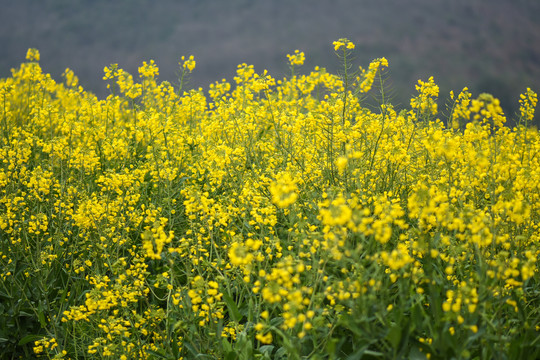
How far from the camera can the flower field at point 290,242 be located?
2533 millimetres

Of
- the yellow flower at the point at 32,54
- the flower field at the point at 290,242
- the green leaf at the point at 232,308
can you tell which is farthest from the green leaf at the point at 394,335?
the yellow flower at the point at 32,54

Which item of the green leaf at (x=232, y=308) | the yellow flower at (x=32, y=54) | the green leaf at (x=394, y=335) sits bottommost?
the green leaf at (x=232, y=308)

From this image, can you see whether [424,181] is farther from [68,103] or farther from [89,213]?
[68,103]

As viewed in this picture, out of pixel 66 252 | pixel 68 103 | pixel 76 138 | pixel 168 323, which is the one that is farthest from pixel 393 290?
pixel 68 103

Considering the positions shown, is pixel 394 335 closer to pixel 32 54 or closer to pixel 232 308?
pixel 232 308

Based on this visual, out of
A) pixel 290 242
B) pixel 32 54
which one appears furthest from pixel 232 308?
pixel 32 54

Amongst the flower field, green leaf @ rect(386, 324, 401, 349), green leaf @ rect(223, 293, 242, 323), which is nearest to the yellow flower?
the flower field

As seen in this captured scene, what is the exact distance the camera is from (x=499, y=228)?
338 cm

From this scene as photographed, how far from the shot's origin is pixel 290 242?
373 centimetres

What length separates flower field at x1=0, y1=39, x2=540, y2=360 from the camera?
2533 millimetres

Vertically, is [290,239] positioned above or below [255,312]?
above

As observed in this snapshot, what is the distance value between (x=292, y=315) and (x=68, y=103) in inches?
353

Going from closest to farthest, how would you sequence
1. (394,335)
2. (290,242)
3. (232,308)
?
(394,335) → (232,308) → (290,242)

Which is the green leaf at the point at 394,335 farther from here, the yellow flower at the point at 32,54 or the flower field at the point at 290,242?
the yellow flower at the point at 32,54
